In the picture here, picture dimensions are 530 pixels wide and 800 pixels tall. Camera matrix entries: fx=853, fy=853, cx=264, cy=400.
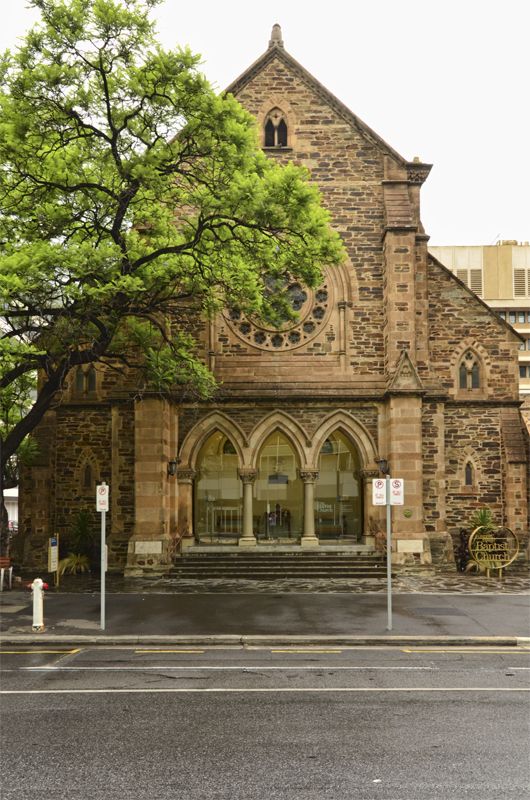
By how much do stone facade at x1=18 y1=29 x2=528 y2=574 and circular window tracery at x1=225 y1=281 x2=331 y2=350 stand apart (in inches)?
1.7

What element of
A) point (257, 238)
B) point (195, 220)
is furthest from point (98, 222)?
point (195, 220)

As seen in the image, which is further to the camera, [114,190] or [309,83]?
[309,83]

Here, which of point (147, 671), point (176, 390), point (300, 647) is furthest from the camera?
point (176, 390)

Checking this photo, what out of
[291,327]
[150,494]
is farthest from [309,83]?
[150,494]

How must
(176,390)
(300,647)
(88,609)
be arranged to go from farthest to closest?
(176,390), (88,609), (300,647)

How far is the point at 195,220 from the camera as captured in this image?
71.6 ft

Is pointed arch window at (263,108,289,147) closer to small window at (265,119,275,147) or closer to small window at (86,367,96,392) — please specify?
small window at (265,119,275,147)

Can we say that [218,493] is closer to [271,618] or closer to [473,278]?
[271,618]

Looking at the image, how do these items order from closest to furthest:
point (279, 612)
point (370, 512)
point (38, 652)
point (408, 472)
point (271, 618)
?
point (38, 652)
point (271, 618)
point (279, 612)
point (408, 472)
point (370, 512)

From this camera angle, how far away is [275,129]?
24203mm

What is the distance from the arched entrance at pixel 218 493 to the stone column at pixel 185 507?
2.75 feet

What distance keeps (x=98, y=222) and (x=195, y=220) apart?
532 centimetres

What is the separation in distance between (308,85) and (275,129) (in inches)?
62.3

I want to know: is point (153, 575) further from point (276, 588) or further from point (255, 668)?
point (255, 668)
